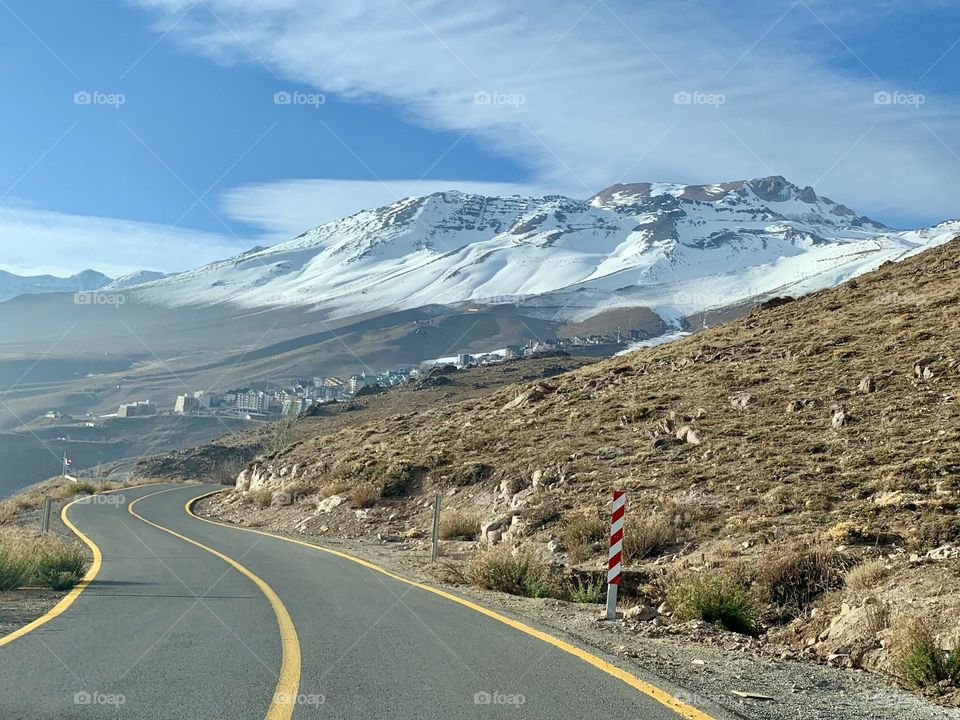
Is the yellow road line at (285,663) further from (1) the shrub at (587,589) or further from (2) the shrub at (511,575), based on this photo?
(1) the shrub at (587,589)

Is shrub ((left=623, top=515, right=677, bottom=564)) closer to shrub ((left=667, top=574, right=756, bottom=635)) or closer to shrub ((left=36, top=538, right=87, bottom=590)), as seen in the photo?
shrub ((left=667, top=574, right=756, bottom=635))

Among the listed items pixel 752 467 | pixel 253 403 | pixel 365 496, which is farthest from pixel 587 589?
pixel 253 403

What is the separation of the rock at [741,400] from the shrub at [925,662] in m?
14.9

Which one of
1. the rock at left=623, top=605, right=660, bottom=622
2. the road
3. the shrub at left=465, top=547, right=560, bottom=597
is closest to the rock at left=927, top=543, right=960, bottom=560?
the rock at left=623, top=605, right=660, bottom=622

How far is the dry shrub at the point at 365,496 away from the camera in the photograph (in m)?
24.8

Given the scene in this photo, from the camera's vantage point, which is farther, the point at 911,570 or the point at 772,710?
the point at 911,570

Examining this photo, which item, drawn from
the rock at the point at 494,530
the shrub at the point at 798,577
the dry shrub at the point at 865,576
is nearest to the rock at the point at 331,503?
the rock at the point at 494,530

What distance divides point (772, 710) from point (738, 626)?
3.05 meters

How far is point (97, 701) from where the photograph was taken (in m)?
5.91

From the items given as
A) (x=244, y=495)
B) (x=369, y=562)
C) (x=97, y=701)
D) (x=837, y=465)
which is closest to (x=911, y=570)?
(x=837, y=465)

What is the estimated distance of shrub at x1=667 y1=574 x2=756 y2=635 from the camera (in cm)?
933

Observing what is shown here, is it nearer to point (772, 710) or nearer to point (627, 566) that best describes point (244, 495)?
point (627, 566)
